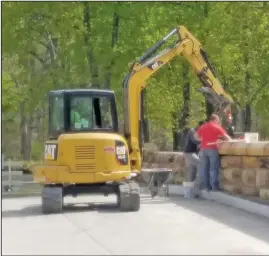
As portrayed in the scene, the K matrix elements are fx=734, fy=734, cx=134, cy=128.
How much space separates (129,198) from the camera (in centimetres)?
1334

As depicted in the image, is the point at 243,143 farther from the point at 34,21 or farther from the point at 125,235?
the point at 34,21

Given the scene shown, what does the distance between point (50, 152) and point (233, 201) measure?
362 centimetres

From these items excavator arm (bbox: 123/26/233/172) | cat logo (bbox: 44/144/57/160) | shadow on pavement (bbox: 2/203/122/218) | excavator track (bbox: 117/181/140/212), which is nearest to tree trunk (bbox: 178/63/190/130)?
excavator arm (bbox: 123/26/233/172)

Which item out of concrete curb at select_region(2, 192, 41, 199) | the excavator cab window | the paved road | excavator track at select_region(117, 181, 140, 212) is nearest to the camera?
the paved road

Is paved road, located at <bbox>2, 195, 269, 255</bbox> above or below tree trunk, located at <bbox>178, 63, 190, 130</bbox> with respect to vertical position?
below

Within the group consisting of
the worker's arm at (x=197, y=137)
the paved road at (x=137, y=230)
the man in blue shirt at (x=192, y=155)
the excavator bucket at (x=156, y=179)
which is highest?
the worker's arm at (x=197, y=137)

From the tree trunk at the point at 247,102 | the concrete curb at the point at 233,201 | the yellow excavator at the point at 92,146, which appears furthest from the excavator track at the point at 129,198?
the tree trunk at the point at 247,102

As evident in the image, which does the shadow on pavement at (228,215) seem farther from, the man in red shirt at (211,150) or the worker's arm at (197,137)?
the worker's arm at (197,137)

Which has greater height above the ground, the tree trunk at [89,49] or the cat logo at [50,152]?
the tree trunk at [89,49]

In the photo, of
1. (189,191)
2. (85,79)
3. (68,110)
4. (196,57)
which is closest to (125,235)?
(68,110)

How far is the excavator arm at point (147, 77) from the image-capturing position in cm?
1572

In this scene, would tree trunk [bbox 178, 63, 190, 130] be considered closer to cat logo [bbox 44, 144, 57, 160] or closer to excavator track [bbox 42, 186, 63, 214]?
cat logo [bbox 44, 144, 57, 160]

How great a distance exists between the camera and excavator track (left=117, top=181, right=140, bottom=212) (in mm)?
13320

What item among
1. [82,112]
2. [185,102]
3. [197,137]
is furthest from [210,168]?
[185,102]
